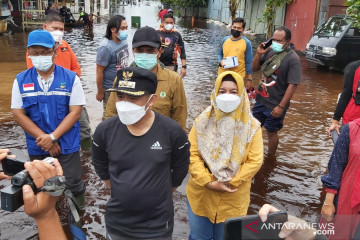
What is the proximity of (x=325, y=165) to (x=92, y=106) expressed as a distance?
15.4ft

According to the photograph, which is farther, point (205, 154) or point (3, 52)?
point (3, 52)

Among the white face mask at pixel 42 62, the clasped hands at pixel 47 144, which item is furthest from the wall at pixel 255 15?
the clasped hands at pixel 47 144

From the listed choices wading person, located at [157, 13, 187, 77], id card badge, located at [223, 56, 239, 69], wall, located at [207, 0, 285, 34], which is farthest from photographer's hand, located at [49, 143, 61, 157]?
wall, located at [207, 0, 285, 34]

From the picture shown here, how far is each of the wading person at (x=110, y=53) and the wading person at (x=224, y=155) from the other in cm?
234

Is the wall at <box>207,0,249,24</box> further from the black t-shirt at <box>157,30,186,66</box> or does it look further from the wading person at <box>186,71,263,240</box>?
the wading person at <box>186,71,263,240</box>

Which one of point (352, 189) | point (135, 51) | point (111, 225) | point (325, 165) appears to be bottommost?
point (325, 165)

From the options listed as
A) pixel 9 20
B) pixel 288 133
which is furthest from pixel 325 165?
pixel 9 20

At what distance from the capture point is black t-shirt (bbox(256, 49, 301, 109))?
4574mm

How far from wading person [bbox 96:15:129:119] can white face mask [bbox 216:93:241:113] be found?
245 centimetres

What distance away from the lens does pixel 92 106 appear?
7.55m

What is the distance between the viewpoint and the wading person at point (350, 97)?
11.9 feet

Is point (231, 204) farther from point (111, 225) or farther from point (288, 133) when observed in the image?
point (288, 133)

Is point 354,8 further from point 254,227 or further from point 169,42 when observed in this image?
point 254,227

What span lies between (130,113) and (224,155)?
806mm
